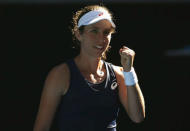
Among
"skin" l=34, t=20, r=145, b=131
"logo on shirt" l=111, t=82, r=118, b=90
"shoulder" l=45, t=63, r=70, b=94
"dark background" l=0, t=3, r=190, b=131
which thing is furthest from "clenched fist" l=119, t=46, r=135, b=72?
"dark background" l=0, t=3, r=190, b=131

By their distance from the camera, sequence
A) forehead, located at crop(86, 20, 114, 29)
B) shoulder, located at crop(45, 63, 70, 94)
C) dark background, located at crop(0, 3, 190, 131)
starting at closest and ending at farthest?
shoulder, located at crop(45, 63, 70, 94)
forehead, located at crop(86, 20, 114, 29)
dark background, located at crop(0, 3, 190, 131)

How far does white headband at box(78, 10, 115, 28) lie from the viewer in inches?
96.9

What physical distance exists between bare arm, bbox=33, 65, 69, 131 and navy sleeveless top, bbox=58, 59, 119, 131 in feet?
0.13

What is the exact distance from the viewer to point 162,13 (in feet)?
16.5

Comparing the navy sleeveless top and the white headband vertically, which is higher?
the white headband

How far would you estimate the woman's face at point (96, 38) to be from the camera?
242cm

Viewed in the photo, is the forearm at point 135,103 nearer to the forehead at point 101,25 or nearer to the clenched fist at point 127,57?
the clenched fist at point 127,57

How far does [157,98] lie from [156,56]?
1.60 feet

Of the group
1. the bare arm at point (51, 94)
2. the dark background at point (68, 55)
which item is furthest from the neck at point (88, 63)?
the dark background at point (68, 55)

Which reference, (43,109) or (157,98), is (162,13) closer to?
(157,98)

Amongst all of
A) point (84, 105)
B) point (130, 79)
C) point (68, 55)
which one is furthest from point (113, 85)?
point (68, 55)

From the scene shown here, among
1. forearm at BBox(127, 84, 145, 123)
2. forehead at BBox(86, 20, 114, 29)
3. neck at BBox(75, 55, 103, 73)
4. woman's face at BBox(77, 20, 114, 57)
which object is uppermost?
forehead at BBox(86, 20, 114, 29)

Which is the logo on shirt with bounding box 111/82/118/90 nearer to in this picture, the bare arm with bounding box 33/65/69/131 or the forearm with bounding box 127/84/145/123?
the forearm with bounding box 127/84/145/123

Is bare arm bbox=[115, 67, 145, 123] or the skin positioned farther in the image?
bare arm bbox=[115, 67, 145, 123]
